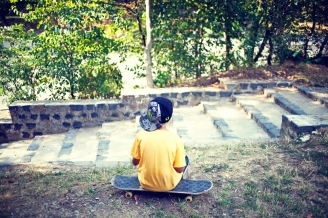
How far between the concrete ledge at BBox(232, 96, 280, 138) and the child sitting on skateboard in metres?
3.07

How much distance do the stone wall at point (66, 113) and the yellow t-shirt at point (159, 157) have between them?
412 centimetres

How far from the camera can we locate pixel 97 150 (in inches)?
229

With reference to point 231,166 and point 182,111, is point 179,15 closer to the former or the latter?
point 182,111

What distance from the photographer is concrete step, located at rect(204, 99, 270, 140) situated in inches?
226

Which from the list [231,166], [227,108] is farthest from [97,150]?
[227,108]

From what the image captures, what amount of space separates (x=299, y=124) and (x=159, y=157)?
2.95 meters

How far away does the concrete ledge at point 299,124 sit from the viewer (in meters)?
4.89

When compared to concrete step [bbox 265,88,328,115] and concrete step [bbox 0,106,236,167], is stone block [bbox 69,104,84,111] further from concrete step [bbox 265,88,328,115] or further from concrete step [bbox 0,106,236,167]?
concrete step [bbox 265,88,328,115]

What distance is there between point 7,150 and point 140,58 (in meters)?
4.05

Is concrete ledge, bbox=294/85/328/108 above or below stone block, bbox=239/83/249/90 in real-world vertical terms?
below

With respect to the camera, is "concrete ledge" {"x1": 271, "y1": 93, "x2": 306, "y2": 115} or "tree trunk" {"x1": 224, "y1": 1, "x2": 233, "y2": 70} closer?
"concrete ledge" {"x1": 271, "y1": 93, "x2": 306, "y2": 115}

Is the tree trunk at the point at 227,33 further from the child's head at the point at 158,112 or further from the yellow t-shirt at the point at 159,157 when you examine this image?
the yellow t-shirt at the point at 159,157

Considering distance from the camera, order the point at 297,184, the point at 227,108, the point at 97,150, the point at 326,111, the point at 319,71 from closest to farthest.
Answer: the point at 297,184 → the point at 97,150 → the point at 326,111 → the point at 227,108 → the point at 319,71

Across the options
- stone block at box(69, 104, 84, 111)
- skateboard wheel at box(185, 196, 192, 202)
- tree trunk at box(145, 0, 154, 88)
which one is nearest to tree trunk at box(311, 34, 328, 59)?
tree trunk at box(145, 0, 154, 88)
